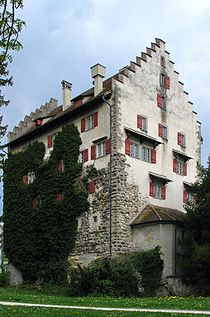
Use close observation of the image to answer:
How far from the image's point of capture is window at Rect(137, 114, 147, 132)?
40381mm

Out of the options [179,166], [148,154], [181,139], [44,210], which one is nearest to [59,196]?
[44,210]

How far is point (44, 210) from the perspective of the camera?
41562 millimetres

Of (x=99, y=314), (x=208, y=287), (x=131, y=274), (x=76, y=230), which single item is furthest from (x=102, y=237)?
(x=99, y=314)

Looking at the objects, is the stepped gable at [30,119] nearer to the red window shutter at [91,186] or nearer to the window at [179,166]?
the red window shutter at [91,186]

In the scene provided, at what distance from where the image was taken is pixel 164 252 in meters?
36.0

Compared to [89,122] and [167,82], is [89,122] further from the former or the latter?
[167,82]

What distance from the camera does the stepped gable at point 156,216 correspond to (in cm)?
3662

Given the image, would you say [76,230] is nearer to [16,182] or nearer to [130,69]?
[16,182]

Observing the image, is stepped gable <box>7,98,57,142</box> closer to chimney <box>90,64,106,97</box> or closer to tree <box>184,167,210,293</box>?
chimney <box>90,64,106,97</box>

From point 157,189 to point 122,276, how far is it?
1095 centimetres

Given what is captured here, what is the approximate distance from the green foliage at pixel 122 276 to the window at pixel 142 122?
9.62 metres

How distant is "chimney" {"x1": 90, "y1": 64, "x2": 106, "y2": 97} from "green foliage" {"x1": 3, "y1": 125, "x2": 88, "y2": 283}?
3523 mm

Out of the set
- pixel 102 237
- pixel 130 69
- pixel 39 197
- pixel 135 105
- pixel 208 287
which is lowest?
pixel 208 287

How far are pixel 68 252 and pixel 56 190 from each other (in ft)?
15.8
